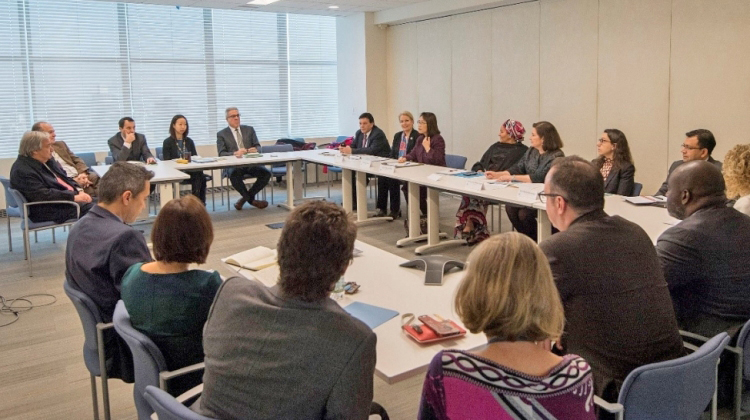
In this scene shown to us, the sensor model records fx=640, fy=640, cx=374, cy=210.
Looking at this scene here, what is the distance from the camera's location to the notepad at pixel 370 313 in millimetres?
2334

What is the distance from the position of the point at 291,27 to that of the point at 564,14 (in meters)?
4.73

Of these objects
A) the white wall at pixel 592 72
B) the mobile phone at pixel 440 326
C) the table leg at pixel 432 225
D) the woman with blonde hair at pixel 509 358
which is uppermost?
the white wall at pixel 592 72

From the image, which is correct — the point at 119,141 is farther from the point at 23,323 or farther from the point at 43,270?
the point at 23,323

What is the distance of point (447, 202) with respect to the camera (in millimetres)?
8789

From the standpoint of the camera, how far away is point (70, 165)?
6723 mm

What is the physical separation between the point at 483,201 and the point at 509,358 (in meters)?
4.80

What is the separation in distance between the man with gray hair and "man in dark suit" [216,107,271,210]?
108 inches

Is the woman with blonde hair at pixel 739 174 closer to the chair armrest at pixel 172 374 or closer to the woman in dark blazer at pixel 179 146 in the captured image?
the chair armrest at pixel 172 374

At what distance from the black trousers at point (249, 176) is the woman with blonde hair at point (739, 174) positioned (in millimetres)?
6115

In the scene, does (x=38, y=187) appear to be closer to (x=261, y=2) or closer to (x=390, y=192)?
(x=390, y=192)

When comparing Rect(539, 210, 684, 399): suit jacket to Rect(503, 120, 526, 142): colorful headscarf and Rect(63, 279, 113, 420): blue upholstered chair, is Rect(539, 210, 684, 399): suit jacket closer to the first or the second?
Rect(63, 279, 113, 420): blue upholstered chair

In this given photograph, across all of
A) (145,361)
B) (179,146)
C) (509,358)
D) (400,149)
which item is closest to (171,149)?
(179,146)

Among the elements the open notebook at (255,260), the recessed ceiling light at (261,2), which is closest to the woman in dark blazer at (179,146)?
the recessed ceiling light at (261,2)

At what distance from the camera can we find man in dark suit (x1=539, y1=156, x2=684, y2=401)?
6.75 feet
